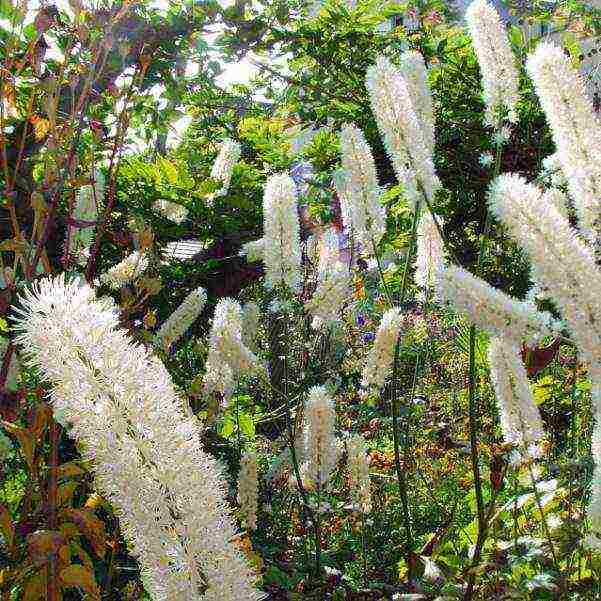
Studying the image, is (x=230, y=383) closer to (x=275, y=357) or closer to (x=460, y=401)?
(x=275, y=357)

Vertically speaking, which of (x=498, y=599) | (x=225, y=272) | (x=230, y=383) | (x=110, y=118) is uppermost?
(x=110, y=118)

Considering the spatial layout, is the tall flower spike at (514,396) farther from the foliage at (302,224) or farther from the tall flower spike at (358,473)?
the tall flower spike at (358,473)

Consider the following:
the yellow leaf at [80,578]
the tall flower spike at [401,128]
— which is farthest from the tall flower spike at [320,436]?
the yellow leaf at [80,578]

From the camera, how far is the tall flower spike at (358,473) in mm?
2586

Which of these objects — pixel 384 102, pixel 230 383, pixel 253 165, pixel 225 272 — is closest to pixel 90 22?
pixel 384 102

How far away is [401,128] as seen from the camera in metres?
2.14

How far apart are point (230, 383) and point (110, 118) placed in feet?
4.96

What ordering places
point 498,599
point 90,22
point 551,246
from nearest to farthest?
point 551,246 → point 498,599 → point 90,22

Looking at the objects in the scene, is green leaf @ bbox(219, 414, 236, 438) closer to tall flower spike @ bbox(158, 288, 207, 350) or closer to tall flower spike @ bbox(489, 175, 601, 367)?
tall flower spike @ bbox(158, 288, 207, 350)

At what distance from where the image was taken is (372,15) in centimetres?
354

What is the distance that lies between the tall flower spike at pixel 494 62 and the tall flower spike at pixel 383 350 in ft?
2.01

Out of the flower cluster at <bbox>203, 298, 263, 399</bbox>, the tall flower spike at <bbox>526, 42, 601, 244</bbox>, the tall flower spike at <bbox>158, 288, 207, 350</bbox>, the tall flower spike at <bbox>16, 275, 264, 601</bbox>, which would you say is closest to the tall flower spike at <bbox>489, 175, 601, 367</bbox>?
the tall flower spike at <bbox>526, 42, 601, 244</bbox>

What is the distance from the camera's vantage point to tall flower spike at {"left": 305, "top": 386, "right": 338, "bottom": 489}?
2.28 meters

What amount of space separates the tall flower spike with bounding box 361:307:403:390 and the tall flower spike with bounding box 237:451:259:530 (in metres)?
0.42
